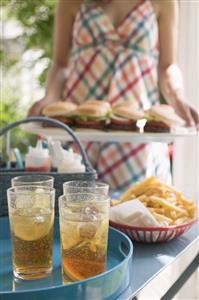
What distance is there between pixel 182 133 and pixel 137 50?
548mm

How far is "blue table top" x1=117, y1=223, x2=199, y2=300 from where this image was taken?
981 millimetres

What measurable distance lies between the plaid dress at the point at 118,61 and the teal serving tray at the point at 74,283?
1152mm

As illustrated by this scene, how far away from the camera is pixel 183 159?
3.07 meters

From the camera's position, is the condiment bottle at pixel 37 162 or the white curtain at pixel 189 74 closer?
the condiment bottle at pixel 37 162

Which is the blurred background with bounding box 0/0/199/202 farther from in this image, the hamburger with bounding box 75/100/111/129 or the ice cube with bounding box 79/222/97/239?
the ice cube with bounding box 79/222/97/239

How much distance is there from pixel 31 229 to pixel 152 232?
1.05ft

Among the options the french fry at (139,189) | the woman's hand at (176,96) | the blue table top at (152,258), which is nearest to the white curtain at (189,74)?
the woman's hand at (176,96)

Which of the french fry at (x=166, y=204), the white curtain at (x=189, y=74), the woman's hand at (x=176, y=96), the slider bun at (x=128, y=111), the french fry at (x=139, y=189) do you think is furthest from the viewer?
the white curtain at (x=189, y=74)

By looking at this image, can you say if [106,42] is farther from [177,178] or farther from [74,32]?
[177,178]

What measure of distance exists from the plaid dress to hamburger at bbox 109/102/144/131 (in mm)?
87

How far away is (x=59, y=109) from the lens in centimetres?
229

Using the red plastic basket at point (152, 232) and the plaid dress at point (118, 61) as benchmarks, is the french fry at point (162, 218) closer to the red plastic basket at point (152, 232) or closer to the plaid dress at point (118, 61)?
the red plastic basket at point (152, 232)

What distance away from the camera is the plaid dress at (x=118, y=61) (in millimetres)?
2334

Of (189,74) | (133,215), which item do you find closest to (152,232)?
(133,215)
